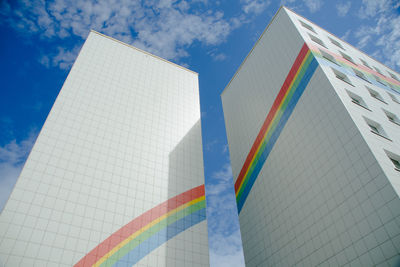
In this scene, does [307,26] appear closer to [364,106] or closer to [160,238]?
[364,106]

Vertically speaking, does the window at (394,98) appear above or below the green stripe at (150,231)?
above

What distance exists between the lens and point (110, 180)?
16500mm

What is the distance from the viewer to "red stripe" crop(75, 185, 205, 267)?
1316 cm

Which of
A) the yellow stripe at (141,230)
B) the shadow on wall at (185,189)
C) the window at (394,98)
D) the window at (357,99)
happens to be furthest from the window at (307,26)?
the yellow stripe at (141,230)

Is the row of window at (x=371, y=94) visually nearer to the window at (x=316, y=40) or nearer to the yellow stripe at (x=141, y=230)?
the window at (x=316, y=40)

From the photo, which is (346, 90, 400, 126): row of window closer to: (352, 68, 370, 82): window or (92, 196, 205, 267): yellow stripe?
(352, 68, 370, 82): window

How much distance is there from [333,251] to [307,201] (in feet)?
10.6

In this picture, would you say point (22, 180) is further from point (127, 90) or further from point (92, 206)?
point (127, 90)

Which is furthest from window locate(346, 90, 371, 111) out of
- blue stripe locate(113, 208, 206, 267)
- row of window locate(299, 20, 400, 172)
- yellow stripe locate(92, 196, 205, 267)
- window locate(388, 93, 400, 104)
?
blue stripe locate(113, 208, 206, 267)

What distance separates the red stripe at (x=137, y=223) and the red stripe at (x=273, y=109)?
5.53 metres

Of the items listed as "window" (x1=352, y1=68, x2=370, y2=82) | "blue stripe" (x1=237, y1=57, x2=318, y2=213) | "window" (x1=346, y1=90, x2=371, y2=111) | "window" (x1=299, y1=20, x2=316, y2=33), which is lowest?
"blue stripe" (x1=237, y1=57, x2=318, y2=213)

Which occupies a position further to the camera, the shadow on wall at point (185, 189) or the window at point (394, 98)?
the window at point (394, 98)

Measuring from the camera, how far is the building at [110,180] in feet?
42.8

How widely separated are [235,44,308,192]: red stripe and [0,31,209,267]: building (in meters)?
4.59
